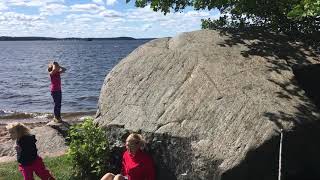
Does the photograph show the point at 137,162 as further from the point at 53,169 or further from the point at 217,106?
the point at 53,169

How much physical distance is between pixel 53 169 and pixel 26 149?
3.09 meters

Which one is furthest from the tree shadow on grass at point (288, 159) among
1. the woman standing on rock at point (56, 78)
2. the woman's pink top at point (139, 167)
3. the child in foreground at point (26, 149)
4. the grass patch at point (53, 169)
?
the woman standing on rock at point (56, 78)

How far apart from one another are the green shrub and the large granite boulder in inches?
10.7

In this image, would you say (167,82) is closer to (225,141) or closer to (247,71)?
(247,71)

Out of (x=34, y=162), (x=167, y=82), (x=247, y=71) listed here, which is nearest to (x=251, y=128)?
(x=247, y=71)

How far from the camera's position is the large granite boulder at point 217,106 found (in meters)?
9.22

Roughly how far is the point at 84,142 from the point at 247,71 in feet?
12.9

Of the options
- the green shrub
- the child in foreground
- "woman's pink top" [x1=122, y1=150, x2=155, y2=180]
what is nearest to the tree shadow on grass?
"woman's pink top" [x1=122, y1=150, x2=155, y2=180]

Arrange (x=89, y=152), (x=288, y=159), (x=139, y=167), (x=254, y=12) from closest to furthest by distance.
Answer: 1. (x=288, y=159)
2. (x=139, y=167)
3. (x=89, y=152)
4. (x=254, y=12)

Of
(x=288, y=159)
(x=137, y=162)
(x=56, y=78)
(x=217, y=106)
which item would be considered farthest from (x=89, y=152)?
(x=56, y=78)

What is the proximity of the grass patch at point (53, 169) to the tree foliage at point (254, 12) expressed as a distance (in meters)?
4.95

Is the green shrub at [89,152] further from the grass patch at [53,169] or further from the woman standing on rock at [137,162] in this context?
the woman standing on rock at [137,162]

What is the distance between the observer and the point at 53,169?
13.8 m

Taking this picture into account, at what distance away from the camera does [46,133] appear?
18719mm
